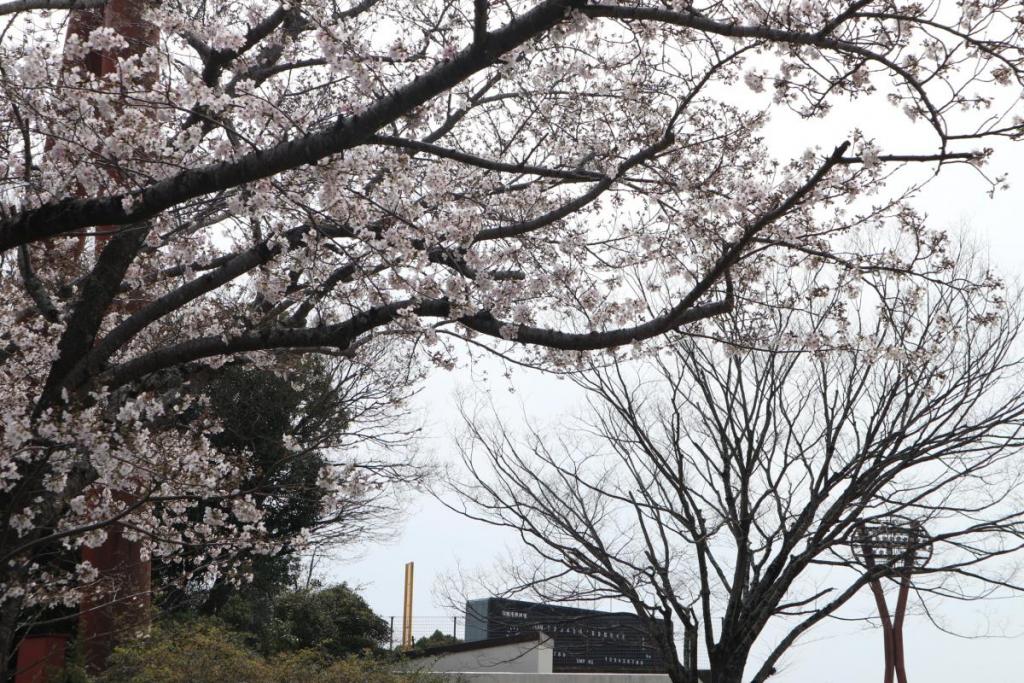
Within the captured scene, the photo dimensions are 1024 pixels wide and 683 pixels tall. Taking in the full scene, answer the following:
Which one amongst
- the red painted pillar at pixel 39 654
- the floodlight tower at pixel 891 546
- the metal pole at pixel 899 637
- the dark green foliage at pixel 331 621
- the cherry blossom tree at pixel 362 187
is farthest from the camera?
the dark green foliage at pixel 331 621

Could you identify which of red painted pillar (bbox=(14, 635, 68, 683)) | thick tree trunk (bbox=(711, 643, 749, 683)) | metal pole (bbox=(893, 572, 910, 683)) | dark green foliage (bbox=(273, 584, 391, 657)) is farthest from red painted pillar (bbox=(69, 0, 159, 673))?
metal pole (bbox=(893, 572, 910, 683))

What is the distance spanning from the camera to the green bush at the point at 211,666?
9656mm

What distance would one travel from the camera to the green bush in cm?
966

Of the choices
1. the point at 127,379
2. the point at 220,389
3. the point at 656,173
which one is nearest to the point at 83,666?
Answer: the point at 127,379

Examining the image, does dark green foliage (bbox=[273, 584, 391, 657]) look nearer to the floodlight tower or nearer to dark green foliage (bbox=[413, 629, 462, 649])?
dark green foliage (bbox=[413, 629, 462, 649])

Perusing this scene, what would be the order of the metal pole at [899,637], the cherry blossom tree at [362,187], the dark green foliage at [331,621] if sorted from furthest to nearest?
the dark green foliage at [331,621], the metal pole at [899,637], the cherry blossom tree at [362,187]

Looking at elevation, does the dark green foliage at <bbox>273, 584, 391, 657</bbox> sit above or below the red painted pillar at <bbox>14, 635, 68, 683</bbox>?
above

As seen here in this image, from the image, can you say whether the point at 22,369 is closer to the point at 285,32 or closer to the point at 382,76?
the point at 285,32

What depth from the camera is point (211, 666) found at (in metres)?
9.77

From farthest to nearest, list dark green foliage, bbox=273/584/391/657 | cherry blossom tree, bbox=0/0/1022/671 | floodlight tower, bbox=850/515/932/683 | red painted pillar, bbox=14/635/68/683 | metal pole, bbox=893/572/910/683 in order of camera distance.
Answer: dark green foliage, bbox=273/584/391/657
metal pole, bbox=893/572/910/683
red painted pillar, bbox=14/635/68/683
floodlight tower, bbox=850/515/932/683
cherry blossom tree, bbox=0/0/1022/671

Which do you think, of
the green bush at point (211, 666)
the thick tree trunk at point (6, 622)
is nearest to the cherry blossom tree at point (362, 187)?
the thick tree trunk at point (6, 622)

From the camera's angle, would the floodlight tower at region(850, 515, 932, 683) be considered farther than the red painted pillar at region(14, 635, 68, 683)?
No

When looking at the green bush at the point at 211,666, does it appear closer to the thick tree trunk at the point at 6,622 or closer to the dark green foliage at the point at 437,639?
the thick tree trunk at the point at 6,622

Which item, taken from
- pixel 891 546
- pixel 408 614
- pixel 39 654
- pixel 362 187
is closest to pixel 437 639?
pixel 408 614
